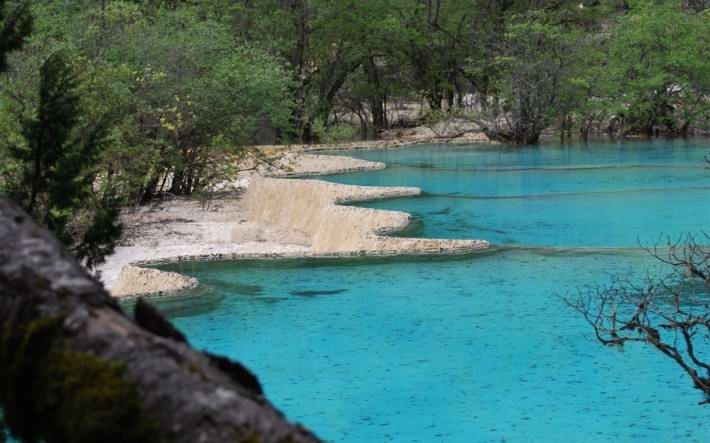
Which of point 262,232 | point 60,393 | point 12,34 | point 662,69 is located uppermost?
point 12,34

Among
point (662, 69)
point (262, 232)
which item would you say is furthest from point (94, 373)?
point (662, 69)

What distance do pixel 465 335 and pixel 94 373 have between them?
7.32 m

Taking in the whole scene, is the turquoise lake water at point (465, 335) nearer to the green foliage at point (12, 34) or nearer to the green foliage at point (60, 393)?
the green foliage at point (12, 34)

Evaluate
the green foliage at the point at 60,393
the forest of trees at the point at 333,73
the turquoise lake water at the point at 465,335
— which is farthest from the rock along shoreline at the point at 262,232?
the green foliage at the point at 60,393

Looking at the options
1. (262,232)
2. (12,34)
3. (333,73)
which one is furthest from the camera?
(333,73)

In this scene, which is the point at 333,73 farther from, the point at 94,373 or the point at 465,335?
the point at 94,373

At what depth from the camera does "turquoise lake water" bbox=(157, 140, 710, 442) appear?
6.73 metres

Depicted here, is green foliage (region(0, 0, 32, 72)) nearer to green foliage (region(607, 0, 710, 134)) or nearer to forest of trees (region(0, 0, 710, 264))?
forest of trees (region(0, 0, 710, 264))

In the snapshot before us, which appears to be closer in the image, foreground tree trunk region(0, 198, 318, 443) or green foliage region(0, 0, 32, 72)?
foreground tree trunk region(0, 198, 318, 443)

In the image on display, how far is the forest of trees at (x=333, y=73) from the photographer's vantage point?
52.7 ft

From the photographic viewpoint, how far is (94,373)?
1.47 m

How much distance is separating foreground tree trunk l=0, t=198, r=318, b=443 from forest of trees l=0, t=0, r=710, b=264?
28.8 feet

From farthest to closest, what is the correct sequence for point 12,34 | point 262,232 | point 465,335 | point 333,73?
1. point 333,73
2. point 262,232
3. point 465,335
4. point 12,34

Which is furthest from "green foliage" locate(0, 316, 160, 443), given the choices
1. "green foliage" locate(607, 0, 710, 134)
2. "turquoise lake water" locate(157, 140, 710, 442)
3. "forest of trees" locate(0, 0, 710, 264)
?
"green foliage" locate(607, 0, 710, 134)
